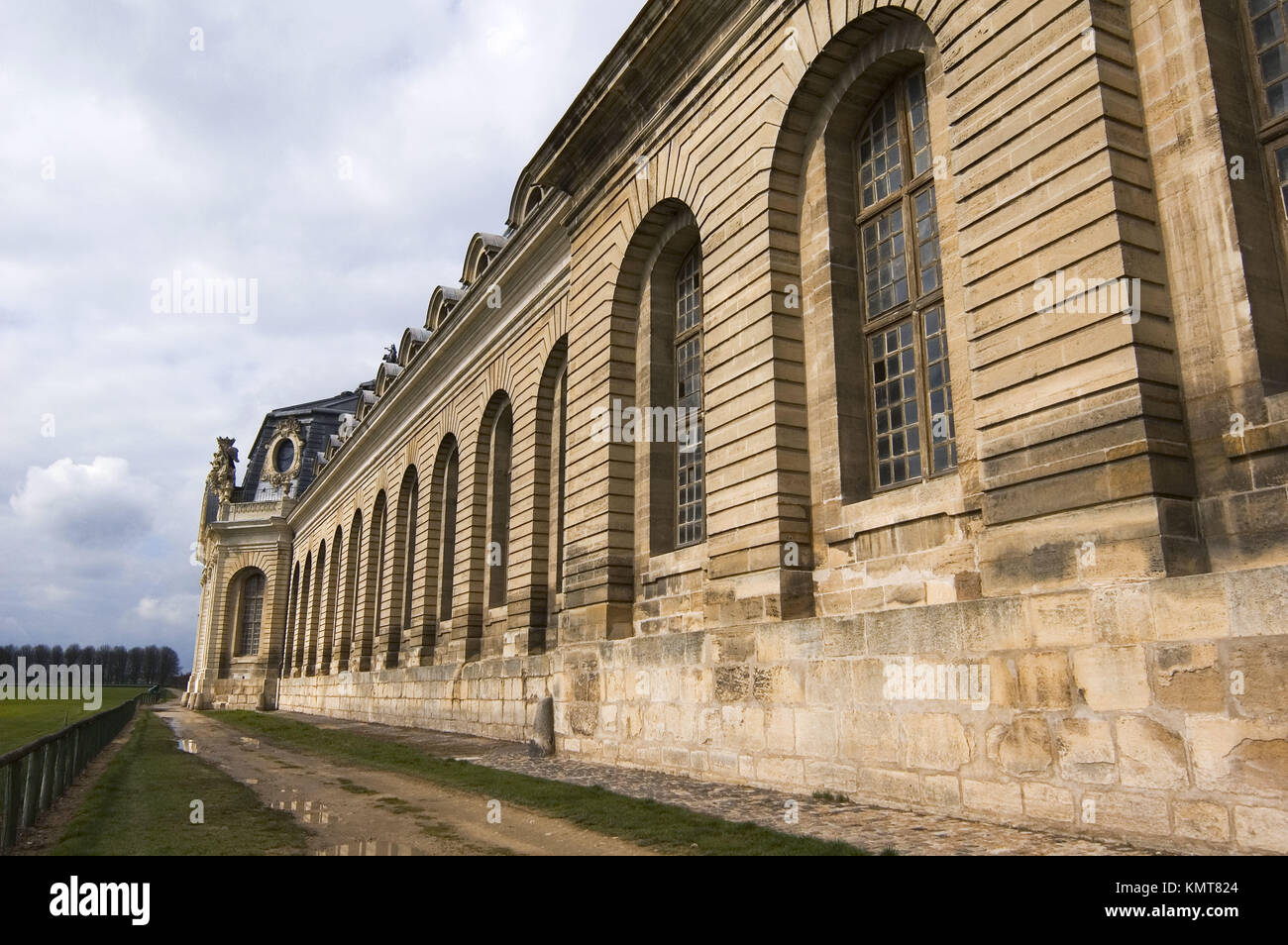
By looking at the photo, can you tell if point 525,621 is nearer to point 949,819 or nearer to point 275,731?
point 275,731

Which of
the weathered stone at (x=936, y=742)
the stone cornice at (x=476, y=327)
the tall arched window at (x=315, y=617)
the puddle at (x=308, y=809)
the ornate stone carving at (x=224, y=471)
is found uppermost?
the ornate stone carving at (x=224, y=471)

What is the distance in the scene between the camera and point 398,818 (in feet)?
29.8

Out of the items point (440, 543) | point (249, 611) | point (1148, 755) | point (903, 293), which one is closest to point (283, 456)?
point (249, 611)

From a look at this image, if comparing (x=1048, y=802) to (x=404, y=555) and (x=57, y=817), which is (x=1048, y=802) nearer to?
(x=57, y=817)

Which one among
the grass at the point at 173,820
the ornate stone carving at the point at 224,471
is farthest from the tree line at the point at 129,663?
the grass at the point at 173,820

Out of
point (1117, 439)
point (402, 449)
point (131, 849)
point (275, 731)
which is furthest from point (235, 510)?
point (1117, 439)

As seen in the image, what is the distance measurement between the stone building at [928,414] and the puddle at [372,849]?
4535mm

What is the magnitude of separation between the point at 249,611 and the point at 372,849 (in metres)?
60.0

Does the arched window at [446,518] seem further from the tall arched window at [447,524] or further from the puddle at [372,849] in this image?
the puddle at [372,849]

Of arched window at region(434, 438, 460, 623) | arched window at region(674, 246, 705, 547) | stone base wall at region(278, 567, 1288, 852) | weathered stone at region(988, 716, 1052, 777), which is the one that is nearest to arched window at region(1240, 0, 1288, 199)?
stone base wall at region(278, 567, 1288, 852)

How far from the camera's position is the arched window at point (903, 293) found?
1016 cm

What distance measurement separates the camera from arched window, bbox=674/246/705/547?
48.4 feet

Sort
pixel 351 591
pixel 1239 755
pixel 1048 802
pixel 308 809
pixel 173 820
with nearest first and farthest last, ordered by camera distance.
Result: 1. pixel 1239 755
2. pixel 1048 802
3. pixel 173 820
4. pixel 308 809
5. pixel 351 591

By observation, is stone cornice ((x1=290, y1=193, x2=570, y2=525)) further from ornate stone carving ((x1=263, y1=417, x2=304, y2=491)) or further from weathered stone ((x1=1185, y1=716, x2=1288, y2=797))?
ornate stone carving ((x1=263, y1=417, x2=304, y2=491))
